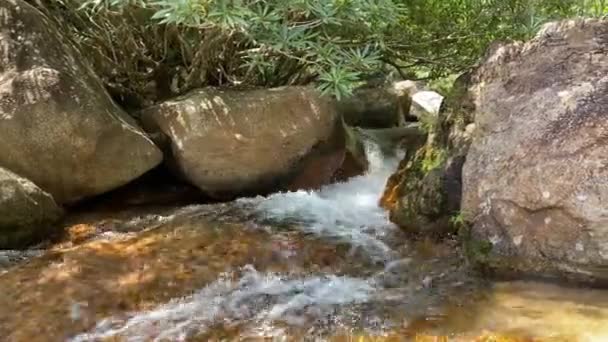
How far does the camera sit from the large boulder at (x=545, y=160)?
12.0ft

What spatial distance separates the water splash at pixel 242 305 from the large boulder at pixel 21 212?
1.40 metres

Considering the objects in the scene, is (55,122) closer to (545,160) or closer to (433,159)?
(433,159)

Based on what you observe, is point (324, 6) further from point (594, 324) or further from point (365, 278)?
point (594, 324)

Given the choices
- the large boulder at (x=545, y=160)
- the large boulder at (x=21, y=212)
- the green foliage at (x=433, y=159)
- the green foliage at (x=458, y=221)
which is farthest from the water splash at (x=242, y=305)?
the large boulder at (x=21, y=212)

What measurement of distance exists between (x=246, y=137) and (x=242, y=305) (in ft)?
7.37

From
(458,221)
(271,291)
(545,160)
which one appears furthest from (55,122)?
(545,160)

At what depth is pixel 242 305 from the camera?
11.9 feet

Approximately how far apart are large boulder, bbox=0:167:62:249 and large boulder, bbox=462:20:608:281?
302 cm

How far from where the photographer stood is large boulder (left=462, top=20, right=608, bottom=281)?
3.66 m

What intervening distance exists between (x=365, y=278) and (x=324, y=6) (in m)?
1.79

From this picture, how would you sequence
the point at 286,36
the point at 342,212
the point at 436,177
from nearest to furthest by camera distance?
the point at 286,36, the point at 436,177, the point at 342,212

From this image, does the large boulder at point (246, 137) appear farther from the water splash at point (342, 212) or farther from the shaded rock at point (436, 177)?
the shaded rock at point (436, 177)

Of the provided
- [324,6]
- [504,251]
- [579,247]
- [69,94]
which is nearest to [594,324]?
[579,247]

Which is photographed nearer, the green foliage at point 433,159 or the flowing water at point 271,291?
the flowing water at point 271,291
